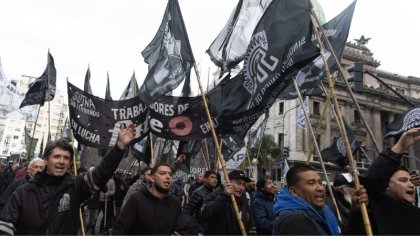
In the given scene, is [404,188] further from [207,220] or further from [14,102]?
[14,102]

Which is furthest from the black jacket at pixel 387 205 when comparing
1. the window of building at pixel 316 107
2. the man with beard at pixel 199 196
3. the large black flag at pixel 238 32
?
the window of building at pixel 316 107

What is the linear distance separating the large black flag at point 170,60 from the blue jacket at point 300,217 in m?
4.46

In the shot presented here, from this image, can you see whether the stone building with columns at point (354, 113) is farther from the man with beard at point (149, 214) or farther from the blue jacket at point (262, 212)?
the man with beard at point (149, 214)

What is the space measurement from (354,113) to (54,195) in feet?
160

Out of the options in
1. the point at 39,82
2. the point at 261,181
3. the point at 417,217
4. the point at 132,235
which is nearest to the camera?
the point at 417,217

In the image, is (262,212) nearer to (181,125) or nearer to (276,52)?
(276,52)

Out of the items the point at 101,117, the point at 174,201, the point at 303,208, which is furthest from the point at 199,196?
the point at 303,208

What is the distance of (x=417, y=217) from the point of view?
3.04 meters

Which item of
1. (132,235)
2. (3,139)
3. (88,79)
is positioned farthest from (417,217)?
(3,139)

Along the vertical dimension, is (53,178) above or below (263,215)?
above

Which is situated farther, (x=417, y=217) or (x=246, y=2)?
(x=246, y=2)

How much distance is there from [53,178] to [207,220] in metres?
2.73

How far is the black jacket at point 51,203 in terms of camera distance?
3139 millimetres

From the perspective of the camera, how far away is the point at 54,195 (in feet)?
Answer: 10.7
